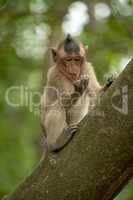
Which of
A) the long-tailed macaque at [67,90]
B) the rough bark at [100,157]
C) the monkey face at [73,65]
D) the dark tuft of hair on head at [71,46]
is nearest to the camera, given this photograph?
the rough bark at [100,157]

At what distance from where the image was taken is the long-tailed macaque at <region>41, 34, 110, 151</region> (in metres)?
7.80

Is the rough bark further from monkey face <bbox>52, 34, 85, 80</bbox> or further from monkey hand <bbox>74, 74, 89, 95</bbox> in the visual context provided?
monkey face <bbox>52, 34, 85, 80</bbox>

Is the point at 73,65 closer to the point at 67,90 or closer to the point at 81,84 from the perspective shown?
the point at 67,90

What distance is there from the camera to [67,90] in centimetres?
817

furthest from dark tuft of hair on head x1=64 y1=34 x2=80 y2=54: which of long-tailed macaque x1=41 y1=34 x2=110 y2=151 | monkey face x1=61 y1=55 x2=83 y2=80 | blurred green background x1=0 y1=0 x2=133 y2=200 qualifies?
blurred green background x1=0 y1=0 x2=133 y2=200

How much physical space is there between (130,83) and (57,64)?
11.1 ft

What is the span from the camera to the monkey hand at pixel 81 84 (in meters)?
7.55

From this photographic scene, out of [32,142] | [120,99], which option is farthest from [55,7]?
[120,99]

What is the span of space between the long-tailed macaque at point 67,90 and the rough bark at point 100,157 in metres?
1.70

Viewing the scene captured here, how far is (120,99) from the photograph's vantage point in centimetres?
537

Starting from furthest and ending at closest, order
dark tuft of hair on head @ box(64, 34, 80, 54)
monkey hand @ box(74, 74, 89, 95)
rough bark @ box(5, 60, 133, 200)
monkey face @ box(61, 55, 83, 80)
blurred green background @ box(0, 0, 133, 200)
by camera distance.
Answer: blurred green background @ box(0, 0, 133, 200), monkey face @ box(61, 55, 83, 80), dark tuft of hair on head @ box(64, 34, 80, 54), monkey hand @ box(74, 74, 89, 95), rough bark @ box(5, 60, 133, 200)

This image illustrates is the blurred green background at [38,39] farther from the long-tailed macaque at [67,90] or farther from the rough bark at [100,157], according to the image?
the rough bark at [100,157]

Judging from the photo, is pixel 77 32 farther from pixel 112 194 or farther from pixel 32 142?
pixel 112 194

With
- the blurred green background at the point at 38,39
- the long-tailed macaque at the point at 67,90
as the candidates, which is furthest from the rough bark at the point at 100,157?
the blurred green background at the point at 38,39
